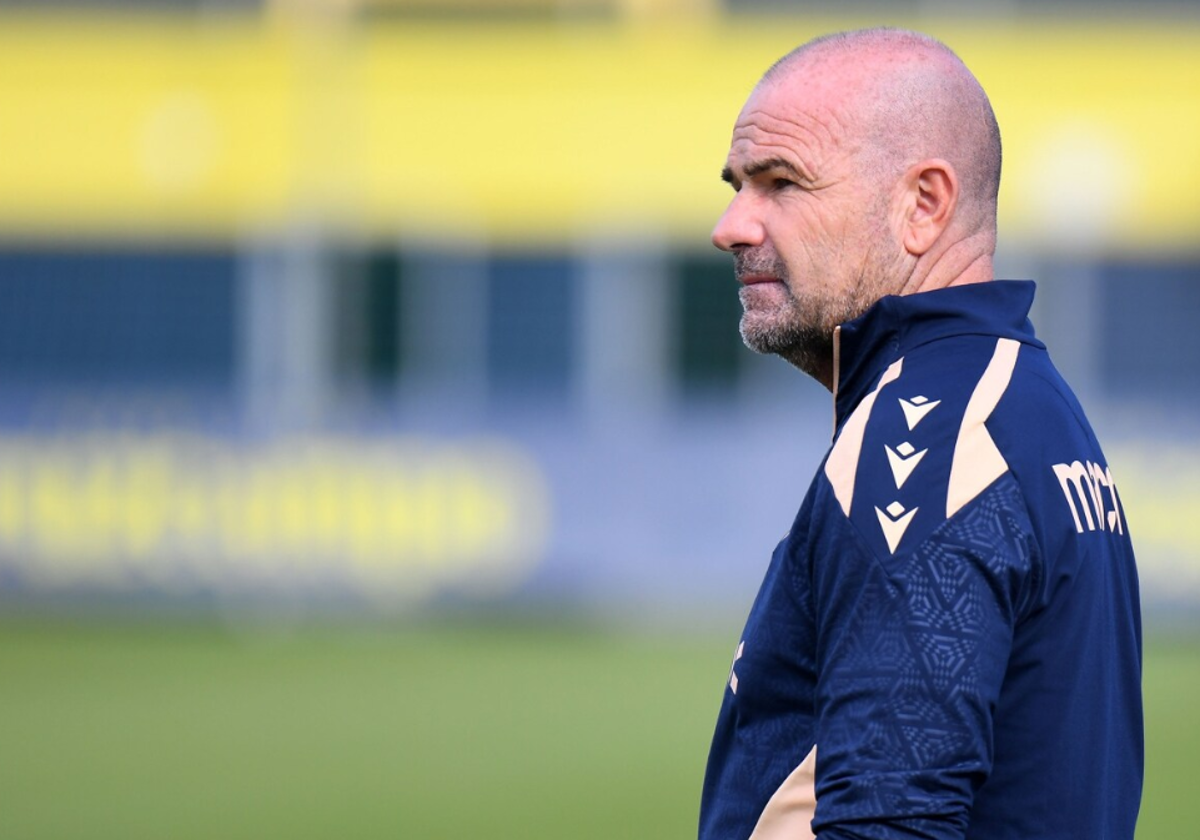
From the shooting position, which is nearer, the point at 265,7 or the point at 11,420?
the point at 11,420

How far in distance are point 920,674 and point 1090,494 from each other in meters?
0.35

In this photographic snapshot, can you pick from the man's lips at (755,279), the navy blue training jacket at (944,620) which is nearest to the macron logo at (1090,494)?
the navy blue training jacket at (944,620)

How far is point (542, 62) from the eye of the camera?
51.7ft

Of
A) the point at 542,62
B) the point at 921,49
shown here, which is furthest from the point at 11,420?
the point at 921,49

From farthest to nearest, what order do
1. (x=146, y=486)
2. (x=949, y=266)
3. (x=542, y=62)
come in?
(x=542, y=62) → (x=146, y=486) → (x=949, y=266)

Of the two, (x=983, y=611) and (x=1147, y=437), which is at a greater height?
(x=983, y=611)

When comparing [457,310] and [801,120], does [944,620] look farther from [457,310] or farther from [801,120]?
[457,310]

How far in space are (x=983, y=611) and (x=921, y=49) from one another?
2.34ft

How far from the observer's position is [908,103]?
201 centimetres

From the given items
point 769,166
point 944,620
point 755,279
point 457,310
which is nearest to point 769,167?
point 769,166

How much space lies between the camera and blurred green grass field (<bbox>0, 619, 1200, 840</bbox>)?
7855 millimetres

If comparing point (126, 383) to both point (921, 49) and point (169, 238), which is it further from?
point (921, 49)

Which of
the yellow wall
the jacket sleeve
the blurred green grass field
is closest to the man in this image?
the jacket sleeve

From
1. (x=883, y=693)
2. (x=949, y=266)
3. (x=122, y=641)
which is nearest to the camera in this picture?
(x=883, y=693)
